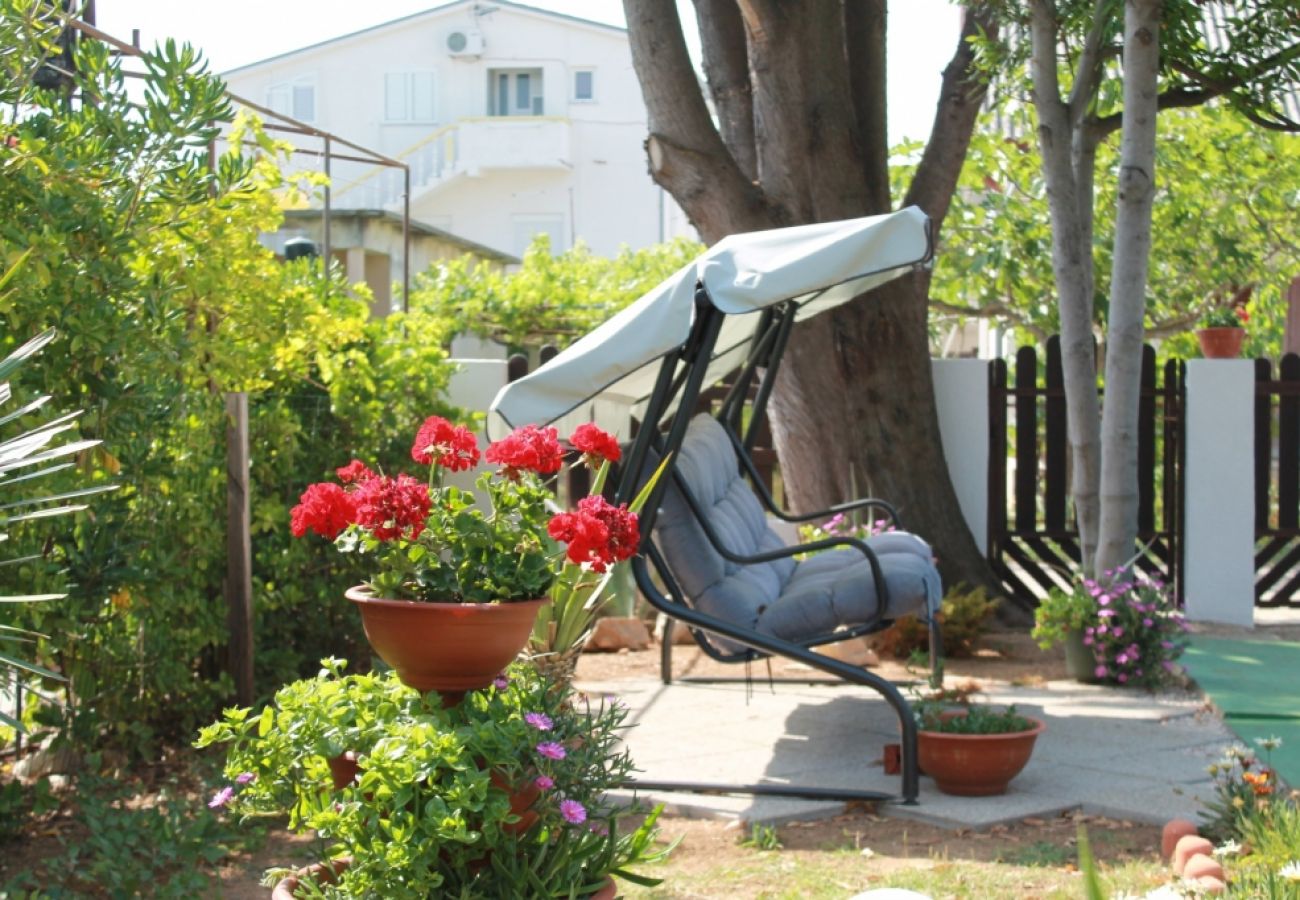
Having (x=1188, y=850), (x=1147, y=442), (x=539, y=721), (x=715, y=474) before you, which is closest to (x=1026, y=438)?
(x=1147, y=442)

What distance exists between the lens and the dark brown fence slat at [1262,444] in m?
8.63

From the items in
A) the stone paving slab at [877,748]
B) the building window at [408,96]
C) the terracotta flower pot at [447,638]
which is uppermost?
the building window at [408,96]

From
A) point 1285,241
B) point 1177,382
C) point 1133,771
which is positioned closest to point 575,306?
point 1285,241

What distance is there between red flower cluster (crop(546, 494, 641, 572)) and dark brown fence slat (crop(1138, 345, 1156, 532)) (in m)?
6.30

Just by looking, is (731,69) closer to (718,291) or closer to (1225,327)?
(718,291)

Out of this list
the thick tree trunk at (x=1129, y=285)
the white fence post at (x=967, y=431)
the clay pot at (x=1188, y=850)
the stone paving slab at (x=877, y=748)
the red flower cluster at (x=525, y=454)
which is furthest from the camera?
the white fence post at (x=967, y=431)

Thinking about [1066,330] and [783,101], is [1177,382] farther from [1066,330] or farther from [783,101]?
[783,101]

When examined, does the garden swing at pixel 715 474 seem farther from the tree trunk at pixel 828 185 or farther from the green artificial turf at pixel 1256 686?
the tree trunk at pixel 828 185

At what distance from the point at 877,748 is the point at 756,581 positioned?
78 cm

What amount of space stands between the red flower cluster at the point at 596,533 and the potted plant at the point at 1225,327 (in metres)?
7.38

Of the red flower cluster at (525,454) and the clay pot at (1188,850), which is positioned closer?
the red flower cluster at (525,454)

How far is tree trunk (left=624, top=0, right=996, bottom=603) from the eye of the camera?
7.64 metres

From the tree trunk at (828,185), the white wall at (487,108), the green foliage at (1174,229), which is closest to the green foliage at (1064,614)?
the tree trunk at (828,185)

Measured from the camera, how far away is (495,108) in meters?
32.0
